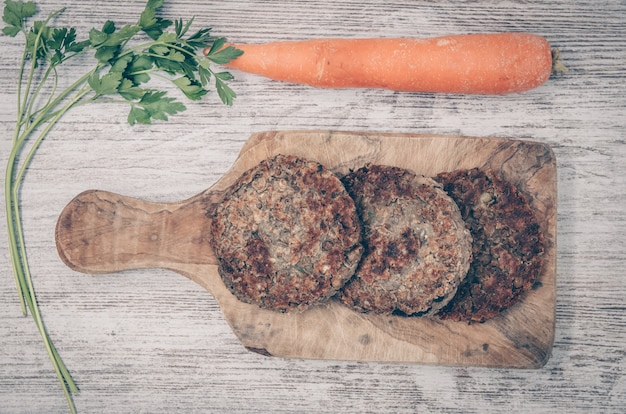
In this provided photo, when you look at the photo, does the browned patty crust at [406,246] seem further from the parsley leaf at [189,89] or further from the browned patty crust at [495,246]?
the parsley leaf at [189,89]

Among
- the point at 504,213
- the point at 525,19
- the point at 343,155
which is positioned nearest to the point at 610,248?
the point at 504,213

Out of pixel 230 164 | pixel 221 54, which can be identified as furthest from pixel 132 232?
pixel 221 54

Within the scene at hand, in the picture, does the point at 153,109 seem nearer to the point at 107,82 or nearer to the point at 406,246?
the point at 107,82

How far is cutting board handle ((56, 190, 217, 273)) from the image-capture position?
2.75m

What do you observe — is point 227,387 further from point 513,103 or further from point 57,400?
point 513,103

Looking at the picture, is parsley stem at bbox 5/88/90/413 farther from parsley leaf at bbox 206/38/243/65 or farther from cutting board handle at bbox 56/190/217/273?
parsley leaf at bbox 206/38/243/65

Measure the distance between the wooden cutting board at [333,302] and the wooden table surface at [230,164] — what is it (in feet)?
0.74

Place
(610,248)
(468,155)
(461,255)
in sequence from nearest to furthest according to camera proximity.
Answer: (461,255) < (468,155) < (610,248)

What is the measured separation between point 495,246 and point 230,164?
4.86ft

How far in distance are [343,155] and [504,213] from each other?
0.86 m

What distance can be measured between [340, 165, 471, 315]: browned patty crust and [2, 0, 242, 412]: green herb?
97 cm

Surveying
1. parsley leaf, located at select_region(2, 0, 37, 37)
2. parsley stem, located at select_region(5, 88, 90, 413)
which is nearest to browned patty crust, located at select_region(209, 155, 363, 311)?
parsley stem, located at select_region(5, 88, 90, 413)

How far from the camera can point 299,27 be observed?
297 centimetres

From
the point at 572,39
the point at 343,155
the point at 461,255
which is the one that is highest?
the point at 572,39
